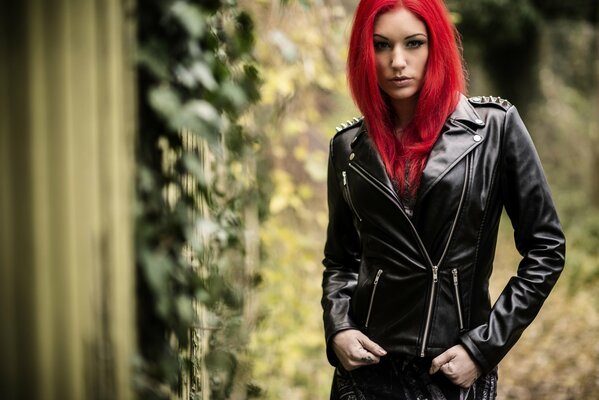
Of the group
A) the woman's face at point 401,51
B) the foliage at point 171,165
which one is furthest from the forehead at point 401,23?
the foliage at point 171,165

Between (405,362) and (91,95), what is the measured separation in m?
1.46

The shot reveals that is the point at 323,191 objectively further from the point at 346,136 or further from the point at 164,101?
the point at 164,101

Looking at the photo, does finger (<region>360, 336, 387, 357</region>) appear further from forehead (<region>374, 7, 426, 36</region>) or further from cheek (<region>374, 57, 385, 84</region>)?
forehead (<region>374, 7, 426, 36</region>)

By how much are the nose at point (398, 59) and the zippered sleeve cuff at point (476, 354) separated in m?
0.92

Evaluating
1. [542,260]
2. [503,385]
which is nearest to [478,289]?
[542,260]

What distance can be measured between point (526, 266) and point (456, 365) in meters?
0.39

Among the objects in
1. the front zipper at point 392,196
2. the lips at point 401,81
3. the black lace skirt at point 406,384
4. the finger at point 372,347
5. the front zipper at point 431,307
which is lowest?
the black lace skirt at point 406,384

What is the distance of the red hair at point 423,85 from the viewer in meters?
2.44

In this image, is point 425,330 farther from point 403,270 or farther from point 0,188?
point 0,188

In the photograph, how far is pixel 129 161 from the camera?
5.04 ft

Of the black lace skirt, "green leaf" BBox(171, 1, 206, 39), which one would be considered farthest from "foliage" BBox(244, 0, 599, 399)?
"green leaf" BBox(171, 1, 206, 39)

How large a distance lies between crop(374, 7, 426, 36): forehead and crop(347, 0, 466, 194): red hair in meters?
0.01

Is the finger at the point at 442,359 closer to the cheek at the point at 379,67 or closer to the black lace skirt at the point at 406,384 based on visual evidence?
the black lace skirt at the point at 406,384

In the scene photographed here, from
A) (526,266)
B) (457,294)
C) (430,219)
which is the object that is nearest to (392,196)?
(430,219)
